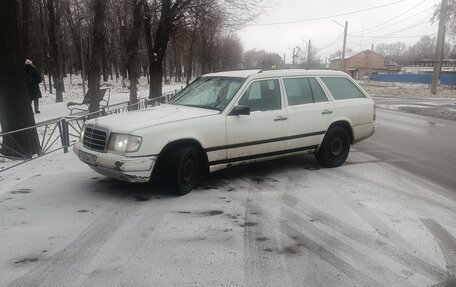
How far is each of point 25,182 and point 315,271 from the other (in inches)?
181

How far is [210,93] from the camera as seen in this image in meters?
6.58

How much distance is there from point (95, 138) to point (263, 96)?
8.44 feet

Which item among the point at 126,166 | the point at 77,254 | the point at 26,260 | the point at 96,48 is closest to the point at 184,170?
the point at 126,166

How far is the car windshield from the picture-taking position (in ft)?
20.4

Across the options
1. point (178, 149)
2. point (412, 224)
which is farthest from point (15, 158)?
point (412, 224)

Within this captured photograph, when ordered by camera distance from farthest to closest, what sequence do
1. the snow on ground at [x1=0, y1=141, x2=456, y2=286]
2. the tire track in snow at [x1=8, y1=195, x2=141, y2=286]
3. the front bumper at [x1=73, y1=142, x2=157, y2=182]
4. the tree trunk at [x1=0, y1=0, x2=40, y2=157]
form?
the tree trunk at [x1=0, y1=0, x2=40, y2=157] → the front bumper at [x1=73, y1=142, x2=157, y2=182] → the snow on ground at [x1=0, y1=141, x2=456, y2=286] → the tire track in snow at [x1=8, y1=195, x2=141, y2=286]

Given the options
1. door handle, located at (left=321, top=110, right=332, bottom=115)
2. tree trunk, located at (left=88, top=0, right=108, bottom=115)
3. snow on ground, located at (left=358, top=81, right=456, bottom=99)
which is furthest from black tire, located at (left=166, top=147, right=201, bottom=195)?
snow on ground, located at (left=358, top=81, right=456, bottom=99)

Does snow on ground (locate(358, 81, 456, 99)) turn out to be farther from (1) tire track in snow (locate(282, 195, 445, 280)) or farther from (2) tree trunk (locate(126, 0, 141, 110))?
(1) tire track in snow (locate(282, 195, 445, 280))

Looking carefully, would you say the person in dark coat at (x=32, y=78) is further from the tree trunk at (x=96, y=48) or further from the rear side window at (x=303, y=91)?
the rear side window at (x=303, y=91)

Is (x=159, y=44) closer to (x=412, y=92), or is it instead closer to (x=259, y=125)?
(x=259, y=125)

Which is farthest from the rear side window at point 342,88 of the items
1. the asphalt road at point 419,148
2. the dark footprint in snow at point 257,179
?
the dark footprint in snow at point 257,179

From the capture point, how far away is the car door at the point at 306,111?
265 inches

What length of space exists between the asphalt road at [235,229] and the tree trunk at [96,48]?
5.39 m

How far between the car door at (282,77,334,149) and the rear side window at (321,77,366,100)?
10.7 inches
